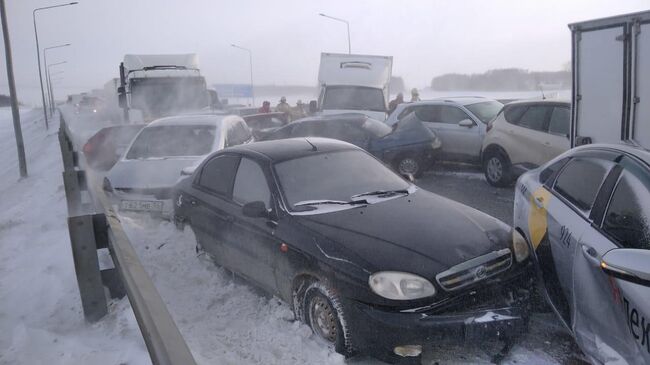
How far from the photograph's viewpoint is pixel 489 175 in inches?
376

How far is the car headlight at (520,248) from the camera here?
3.84 metres

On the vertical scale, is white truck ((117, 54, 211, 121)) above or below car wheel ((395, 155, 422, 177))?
above

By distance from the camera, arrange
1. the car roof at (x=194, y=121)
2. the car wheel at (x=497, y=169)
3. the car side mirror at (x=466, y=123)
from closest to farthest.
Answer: the car roof at (x=194, y=121) < the car wheel at (x=497, y=169) < the car side mirror at (x=466, y=123)

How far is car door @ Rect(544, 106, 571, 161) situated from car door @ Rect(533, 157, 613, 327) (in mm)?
4354

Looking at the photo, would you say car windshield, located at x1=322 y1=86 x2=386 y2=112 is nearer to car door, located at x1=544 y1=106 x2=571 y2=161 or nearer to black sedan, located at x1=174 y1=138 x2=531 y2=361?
car door, located at x1=544 y1=106 x2=571 y2=161

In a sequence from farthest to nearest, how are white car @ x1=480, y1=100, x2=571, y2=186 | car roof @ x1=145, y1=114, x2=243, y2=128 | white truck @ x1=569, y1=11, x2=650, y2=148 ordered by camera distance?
car roof @ x1=145, y1=114, x2=243, y2=128 < white car @ x1=480, y1=100, x2=571, y2=186 < white truck @ x1=569, y1=11, x2=650, y2=148

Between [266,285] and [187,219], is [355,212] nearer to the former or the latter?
[266,285]

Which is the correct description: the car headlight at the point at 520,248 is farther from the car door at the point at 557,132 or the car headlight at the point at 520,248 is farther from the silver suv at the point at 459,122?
the silver suv at the point at 459,122

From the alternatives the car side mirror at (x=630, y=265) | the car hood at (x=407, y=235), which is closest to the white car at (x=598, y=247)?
the car side mirror at (x=630, y=265)

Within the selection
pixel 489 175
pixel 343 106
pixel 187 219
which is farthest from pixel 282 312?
pixel 343 106

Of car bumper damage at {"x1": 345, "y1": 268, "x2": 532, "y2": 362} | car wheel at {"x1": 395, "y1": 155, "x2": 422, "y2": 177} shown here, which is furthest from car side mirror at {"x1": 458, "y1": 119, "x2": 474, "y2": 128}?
car bumper damage at {"x1": 345, "y1": 268, "x2": 532, "y2": 362}

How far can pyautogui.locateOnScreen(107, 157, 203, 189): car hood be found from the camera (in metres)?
7.51

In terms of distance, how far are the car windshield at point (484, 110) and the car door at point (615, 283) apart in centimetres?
765

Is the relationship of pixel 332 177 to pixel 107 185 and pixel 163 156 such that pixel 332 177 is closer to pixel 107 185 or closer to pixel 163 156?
pixel 107 185
